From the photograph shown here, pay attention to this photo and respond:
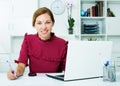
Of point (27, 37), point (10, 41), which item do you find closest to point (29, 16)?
point (10, 41)

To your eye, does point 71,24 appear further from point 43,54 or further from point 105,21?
point 43,54

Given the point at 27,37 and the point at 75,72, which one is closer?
the point at 75,72

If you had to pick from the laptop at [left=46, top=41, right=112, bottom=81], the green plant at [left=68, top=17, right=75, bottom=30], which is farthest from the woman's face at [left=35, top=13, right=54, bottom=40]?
the green plant at [left=68, top=17, right=75, bottom=30]

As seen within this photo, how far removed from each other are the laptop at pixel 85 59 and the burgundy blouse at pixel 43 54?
1.12 feet

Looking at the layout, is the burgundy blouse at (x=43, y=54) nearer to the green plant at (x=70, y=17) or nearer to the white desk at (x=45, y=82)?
the white desk at (x=45, y=82)

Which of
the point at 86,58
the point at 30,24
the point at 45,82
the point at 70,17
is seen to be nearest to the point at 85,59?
the point at 86,58

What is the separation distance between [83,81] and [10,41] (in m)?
3.60

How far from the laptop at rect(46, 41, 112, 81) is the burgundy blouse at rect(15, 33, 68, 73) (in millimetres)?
342

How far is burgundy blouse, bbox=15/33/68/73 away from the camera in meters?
2.49

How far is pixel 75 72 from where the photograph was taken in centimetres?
196

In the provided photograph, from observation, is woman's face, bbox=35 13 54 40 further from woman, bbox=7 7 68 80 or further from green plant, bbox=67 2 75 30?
green plant, bbox=67 2 75 30

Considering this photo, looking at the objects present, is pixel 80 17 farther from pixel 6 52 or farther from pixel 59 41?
pixel 59 41

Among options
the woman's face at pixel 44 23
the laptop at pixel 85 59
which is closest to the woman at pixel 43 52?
the woman's face at pixel 44 23

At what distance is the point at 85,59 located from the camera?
1.99m
